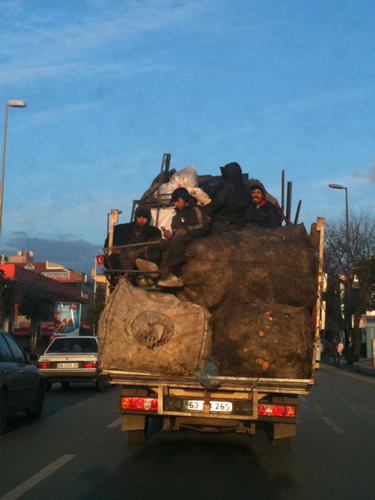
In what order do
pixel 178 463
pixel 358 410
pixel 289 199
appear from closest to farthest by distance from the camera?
pixel 178 463
pixel 289 199
pixel 358 410

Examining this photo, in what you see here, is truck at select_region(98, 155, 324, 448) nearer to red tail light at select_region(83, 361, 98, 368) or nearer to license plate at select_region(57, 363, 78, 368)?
red tail light at select_region(83, 361, 98, 368)

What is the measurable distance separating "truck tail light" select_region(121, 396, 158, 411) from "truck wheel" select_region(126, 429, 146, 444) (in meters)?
1.01

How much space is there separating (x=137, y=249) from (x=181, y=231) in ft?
2.38

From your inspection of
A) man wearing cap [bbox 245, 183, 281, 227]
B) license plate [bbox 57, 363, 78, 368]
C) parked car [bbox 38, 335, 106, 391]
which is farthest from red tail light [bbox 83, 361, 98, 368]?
man wearing cap [bbox 245, 183, 281, 227]

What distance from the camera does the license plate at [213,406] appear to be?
7.63m

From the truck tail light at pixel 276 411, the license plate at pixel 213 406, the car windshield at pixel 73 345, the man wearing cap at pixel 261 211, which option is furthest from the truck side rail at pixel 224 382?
the car windshield at pixel 73 345

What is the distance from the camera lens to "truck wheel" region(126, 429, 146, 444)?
888 centimetres

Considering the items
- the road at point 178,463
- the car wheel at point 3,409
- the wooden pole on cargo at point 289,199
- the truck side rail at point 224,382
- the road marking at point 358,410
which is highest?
the wooden pole on cargo at point 289,199

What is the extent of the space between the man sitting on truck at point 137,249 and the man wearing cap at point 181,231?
0.91ft

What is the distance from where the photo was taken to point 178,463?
25.5 ft

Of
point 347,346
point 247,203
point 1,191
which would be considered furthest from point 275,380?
point 347,346

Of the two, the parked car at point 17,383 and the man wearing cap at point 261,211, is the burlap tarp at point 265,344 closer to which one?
the man wearing cap at point 261,211

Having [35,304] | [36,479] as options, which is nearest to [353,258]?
[35,304]

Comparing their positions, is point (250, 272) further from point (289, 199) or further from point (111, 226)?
point (289, 199)
